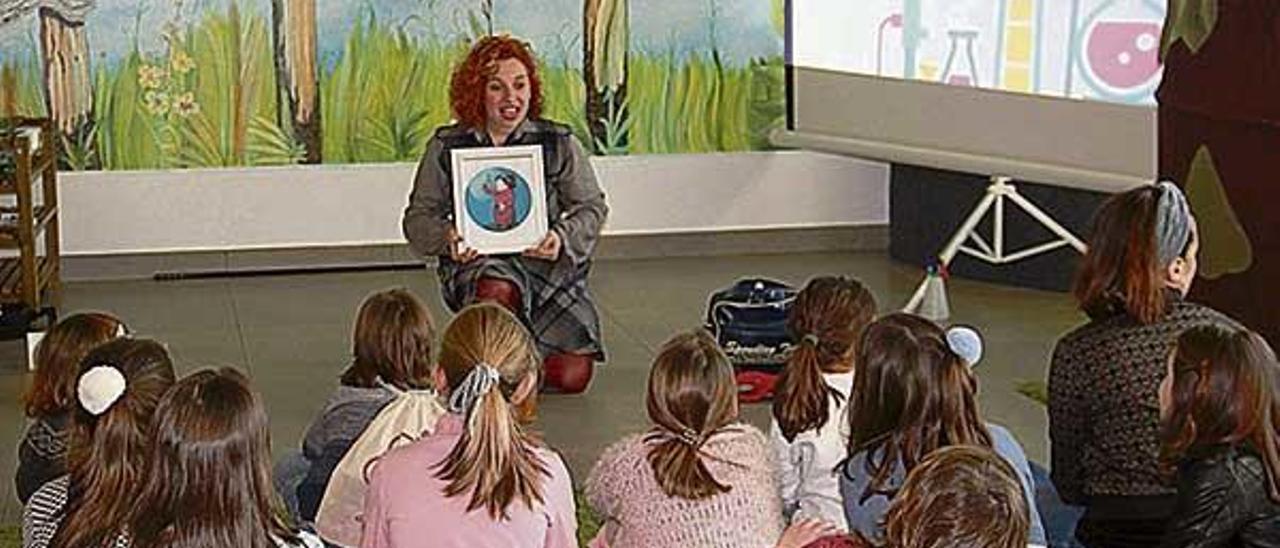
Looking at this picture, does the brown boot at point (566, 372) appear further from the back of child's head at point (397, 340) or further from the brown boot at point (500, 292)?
the back of child's head at point (397, 340)

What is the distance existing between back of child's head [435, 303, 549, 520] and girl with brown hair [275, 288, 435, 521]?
0.63m

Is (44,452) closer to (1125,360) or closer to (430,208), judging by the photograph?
(1125,360)

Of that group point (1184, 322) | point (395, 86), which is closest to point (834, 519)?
point (1184, 322)

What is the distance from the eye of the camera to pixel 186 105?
8.20m

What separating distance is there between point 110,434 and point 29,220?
4.05 meters

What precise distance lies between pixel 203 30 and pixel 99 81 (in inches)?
17.1

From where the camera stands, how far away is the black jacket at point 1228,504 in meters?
3.31

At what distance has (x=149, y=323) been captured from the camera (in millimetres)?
7367

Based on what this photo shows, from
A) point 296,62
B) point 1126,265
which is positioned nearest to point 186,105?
point 296,62

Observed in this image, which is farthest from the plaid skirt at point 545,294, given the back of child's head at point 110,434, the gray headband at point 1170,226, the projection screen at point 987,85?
the back of child's head at point 110,434

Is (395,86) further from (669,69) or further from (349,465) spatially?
(349,465)

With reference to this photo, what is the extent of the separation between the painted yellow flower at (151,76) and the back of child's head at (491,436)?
4.95 metres

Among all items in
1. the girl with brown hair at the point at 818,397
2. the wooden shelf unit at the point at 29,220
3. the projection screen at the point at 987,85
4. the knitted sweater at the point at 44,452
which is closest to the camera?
the knitted sweater at the point at 44,452

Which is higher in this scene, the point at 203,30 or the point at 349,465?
the point at 203,30
